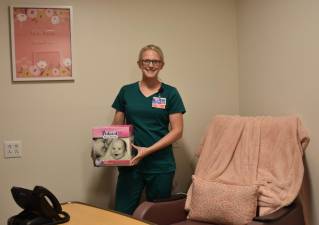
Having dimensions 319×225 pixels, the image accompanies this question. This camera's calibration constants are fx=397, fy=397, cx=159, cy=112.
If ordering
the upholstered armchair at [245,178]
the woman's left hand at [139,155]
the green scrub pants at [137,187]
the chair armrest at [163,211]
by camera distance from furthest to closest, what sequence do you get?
the green scrub pants at [137,187] < the woman's left hand at [139,155] < the chair armrest at [163,211] < the upholstered armchair at [245,178]

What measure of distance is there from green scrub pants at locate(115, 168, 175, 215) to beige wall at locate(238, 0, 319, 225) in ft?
2.91

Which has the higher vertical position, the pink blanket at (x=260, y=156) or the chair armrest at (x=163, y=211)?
the pink blanket at (x=260, y=156)

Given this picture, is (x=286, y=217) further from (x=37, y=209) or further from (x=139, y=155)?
(x=37, y=209)

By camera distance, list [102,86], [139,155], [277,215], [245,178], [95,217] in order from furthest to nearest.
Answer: [102,86] < [139,155] < [245,178] < [277,215] < [95,217]

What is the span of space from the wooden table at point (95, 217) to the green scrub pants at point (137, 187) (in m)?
0.63

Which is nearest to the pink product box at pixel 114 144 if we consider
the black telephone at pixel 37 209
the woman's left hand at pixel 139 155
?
the woman's left hand at pixel 139 155

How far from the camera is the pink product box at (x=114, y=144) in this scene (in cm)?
254

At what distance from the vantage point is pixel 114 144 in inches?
100

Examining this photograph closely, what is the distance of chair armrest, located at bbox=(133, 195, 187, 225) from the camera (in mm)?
2465

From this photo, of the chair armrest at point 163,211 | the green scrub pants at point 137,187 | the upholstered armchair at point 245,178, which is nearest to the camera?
the upholstered armchair at point 245,178

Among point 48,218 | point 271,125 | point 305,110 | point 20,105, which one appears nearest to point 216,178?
point 271,125

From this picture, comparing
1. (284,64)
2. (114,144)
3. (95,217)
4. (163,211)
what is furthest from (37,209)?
(284,64)

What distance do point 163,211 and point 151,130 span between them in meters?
0.54

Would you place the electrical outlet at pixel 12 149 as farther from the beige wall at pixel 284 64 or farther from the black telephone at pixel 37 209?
the beige wall at pixel 284 64
